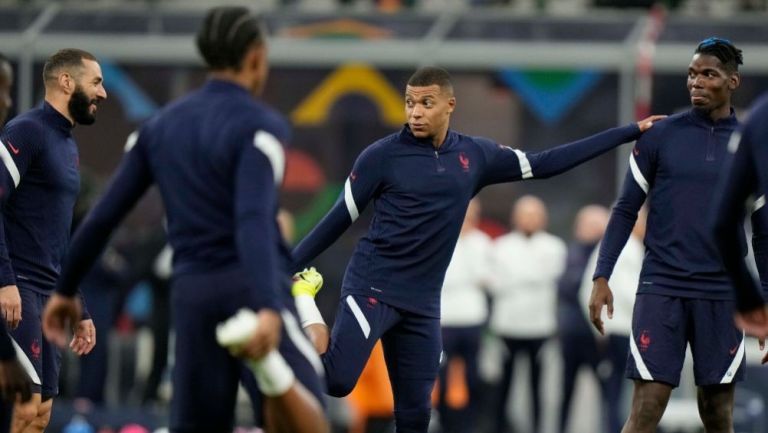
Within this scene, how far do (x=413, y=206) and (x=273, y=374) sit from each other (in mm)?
3186

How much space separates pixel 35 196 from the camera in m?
9.30

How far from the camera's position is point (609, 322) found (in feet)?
51.7

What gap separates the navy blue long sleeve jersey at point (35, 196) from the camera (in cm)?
920

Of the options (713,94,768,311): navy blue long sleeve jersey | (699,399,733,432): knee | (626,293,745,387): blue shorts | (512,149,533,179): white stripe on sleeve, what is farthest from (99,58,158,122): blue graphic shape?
(713,94,768,311): navy blue long sleeve jersey

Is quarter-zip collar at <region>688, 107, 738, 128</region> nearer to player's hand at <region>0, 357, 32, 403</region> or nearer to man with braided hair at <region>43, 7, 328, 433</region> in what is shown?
man with braided hair at <region>43, 7, 328, 433</region>

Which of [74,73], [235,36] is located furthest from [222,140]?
[74,73]

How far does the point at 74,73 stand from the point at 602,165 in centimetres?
888

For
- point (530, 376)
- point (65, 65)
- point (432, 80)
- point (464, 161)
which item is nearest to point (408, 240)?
point (464, 161)

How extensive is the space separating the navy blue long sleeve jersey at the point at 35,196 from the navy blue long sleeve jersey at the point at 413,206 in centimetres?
150

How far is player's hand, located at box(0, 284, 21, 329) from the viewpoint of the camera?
28.7 feet

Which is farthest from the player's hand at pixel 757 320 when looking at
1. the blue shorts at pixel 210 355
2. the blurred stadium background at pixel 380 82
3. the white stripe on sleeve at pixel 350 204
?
the blurred stadium background at pixel 380 82

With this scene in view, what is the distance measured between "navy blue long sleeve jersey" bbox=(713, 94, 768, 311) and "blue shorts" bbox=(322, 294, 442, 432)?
3.01 metres

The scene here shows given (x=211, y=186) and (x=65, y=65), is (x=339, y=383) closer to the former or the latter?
(x=65, y=65)

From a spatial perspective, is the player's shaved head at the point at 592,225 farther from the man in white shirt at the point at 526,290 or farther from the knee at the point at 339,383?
the knee at the point at 339,383
